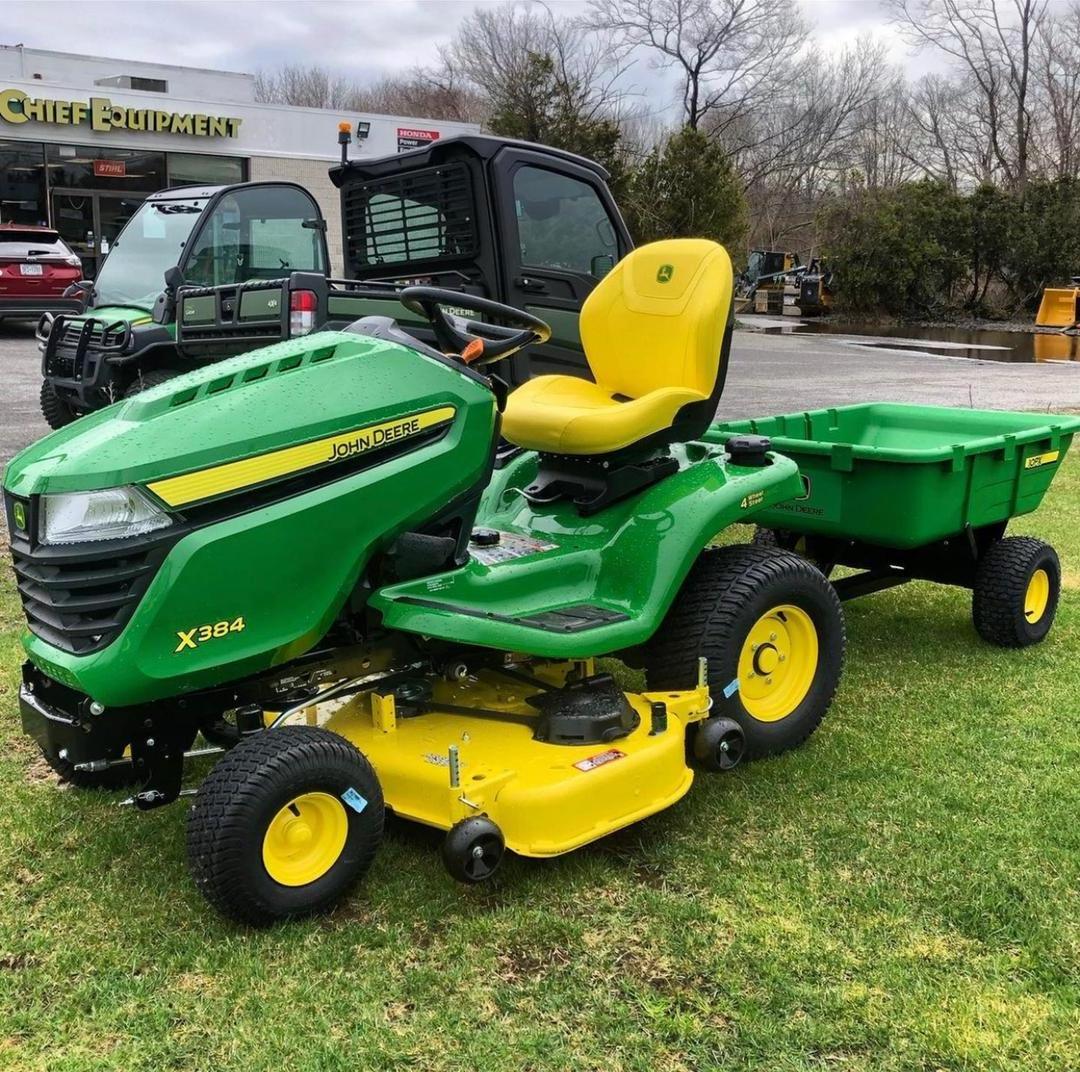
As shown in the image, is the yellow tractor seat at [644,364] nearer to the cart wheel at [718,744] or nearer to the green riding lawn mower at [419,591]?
the green riding lawn mower at [419,591]

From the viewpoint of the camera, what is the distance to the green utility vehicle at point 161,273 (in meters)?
7.57

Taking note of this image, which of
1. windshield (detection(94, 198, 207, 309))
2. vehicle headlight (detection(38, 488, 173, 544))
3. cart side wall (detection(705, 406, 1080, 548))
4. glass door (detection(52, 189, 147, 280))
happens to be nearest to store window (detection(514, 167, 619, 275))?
cart side wall (detection(705, 406, 1080, 548))

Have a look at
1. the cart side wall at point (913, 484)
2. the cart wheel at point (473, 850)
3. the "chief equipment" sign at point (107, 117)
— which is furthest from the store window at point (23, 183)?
the cart wheel at point (473, 850)

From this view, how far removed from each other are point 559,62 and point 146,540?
3279 cm

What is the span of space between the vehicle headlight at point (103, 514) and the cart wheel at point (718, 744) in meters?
1.58

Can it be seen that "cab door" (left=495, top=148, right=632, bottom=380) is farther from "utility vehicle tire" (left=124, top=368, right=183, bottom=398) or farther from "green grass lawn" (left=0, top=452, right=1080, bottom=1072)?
"green grass lawn" (left=0, top=452, right=1080, bottom=1072)

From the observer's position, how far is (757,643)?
140 inches

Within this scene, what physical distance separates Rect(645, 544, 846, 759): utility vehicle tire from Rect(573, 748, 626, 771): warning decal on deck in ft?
1.57

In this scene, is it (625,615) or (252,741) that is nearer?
(252,741)

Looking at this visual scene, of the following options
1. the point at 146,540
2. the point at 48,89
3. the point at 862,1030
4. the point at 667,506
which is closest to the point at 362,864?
the point at 146,540

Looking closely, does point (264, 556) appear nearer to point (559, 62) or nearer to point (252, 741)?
point (252, 741)

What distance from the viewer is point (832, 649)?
12.1 ft

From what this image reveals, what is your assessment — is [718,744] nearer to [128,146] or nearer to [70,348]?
[70,348]

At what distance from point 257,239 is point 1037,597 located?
19.4 feet
